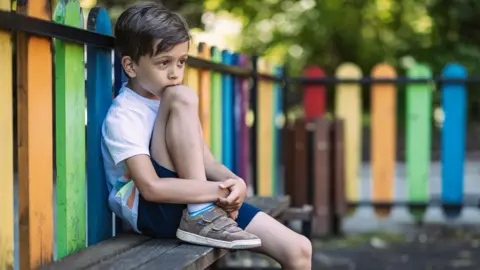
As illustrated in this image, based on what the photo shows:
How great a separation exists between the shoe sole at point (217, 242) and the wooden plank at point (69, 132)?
0.40m

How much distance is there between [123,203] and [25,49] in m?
0.73

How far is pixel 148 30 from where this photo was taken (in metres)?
2.75

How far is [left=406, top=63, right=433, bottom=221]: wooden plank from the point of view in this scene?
6742 mm

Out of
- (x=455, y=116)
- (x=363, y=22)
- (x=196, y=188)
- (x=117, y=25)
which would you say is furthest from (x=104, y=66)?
(x=363, y=22)

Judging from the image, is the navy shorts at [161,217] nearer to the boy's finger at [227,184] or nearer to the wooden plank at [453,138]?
the boy's finger at [227,184]

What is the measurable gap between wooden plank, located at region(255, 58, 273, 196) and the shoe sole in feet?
9.83

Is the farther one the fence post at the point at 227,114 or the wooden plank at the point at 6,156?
the fence post at the point at 227,114

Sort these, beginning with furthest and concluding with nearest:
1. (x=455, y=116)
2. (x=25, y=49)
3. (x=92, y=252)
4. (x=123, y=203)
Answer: (x=455, y=116)
(x=123, y=203)
(x=92, y=252)
(x=25, y=49)

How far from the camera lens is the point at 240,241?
2646 millimetres

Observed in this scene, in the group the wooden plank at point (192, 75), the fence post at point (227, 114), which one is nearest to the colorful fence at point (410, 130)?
the fence post at point (227, 114)

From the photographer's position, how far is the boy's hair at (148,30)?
274 centimetres

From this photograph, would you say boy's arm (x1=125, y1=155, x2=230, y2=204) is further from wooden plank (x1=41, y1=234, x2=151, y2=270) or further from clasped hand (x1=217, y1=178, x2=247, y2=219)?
wooden plank (x1=41, y1=234, x2=151, y2=270)

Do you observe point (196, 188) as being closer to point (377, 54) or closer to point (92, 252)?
point (92, 252)

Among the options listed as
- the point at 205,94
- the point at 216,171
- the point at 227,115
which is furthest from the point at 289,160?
the point at 216,171
